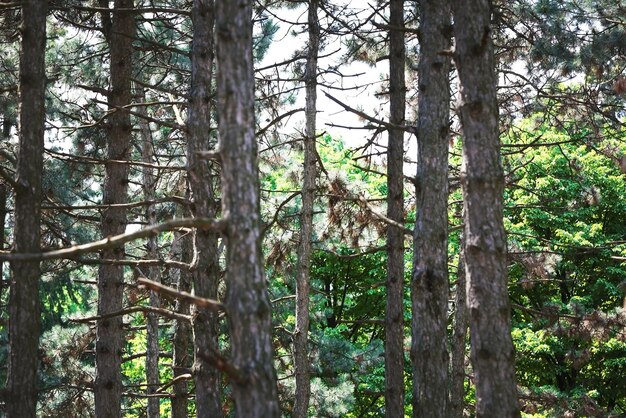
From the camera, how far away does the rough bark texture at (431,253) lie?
702 cm

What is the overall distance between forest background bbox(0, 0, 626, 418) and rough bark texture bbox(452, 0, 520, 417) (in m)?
0.01

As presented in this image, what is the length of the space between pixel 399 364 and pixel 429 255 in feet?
12.8

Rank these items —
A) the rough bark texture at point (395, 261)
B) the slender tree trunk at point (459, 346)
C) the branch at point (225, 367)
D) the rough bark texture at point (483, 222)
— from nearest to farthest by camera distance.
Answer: the branch at point (225, 367) < the rough bark texture at point (483, 222) < the rough bark texture at point (395, 261) < the slender tree trunk at point (459, 346)

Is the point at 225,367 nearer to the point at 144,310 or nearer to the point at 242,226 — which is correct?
the point at 242,226

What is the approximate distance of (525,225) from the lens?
2031 cm

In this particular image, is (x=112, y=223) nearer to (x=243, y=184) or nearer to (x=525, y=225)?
(x=243, y=184)

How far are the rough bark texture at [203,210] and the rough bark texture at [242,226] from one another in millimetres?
2673

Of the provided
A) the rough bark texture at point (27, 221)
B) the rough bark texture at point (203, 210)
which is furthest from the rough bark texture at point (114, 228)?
the rough bark texture at point (27, 221)

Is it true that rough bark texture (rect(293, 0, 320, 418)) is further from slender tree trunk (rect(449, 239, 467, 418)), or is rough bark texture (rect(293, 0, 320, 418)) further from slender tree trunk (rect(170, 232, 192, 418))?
slender tree trunk (rect(449, 239, 467, 418))

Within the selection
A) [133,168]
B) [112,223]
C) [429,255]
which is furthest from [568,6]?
[133,168]

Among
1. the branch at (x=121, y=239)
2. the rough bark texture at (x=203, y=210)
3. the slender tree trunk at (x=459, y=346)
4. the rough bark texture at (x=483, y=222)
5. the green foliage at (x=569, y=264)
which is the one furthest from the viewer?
the green foliage at (x=569, y=264)

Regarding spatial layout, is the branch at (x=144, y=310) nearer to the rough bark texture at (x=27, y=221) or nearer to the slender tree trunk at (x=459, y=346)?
the rough bark texture at (x=27, y=221)

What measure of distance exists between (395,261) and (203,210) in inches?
156

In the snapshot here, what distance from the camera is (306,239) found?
11.8 metres
